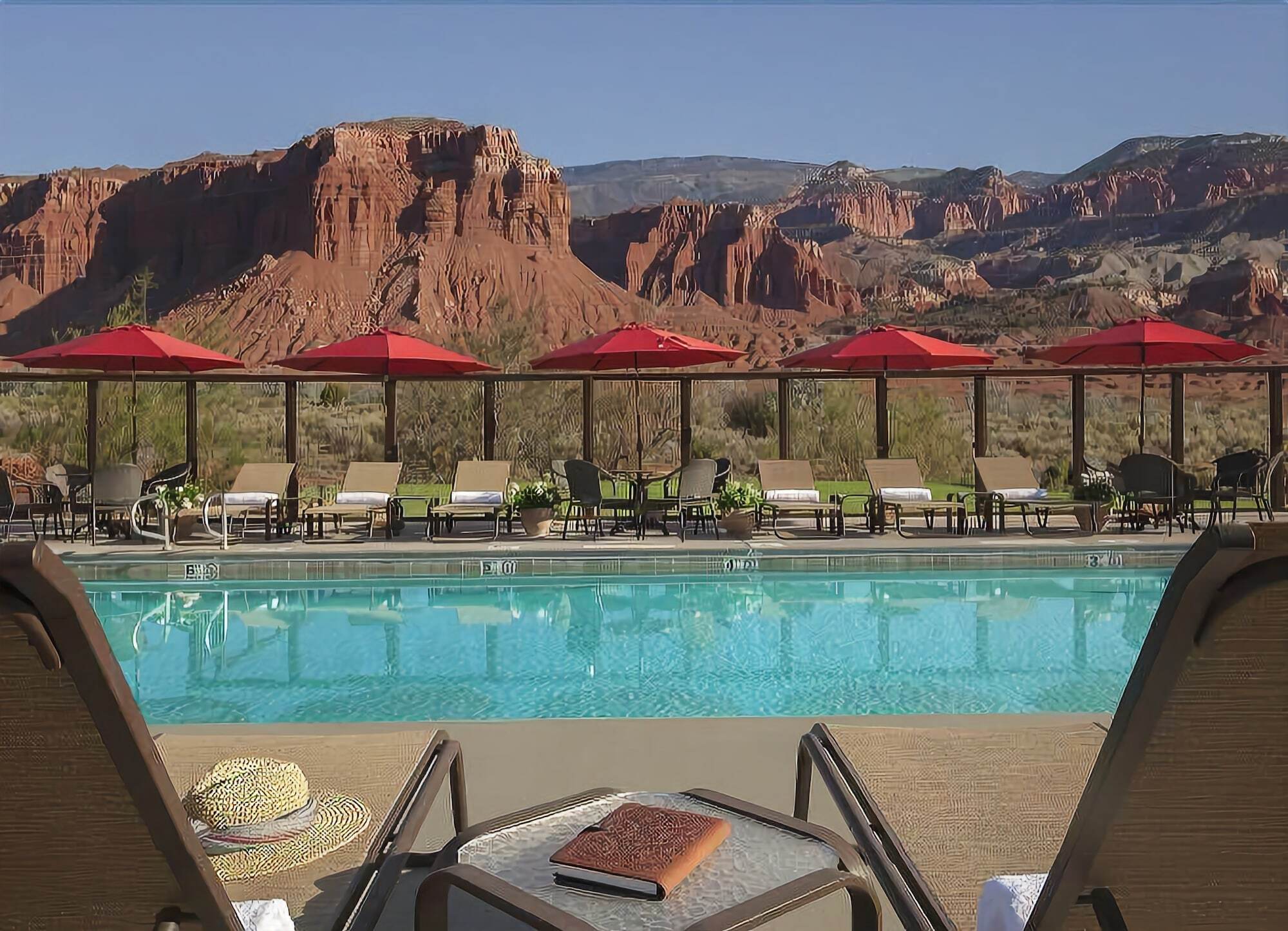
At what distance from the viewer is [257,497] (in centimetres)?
952

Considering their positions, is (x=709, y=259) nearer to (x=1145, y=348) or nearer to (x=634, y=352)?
(x=1145, y=348)

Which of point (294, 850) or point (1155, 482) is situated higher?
point (1155, 482)

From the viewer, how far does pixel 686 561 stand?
27.3ft

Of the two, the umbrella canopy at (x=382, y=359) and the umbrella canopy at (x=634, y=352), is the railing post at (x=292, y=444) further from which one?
the umbrella canopy at (x=634, y=352)

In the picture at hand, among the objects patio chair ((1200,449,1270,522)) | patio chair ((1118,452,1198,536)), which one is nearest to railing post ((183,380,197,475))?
patio chair ((1118,452,1198,536))

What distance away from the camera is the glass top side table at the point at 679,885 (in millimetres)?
1387

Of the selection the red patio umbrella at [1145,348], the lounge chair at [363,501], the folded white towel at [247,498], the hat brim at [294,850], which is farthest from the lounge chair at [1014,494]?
the hat brim at [294,850]

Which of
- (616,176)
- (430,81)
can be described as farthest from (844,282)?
(616,176)

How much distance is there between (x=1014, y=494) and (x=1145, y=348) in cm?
206

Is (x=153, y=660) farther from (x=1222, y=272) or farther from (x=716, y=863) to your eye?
(x=1222, y=272)

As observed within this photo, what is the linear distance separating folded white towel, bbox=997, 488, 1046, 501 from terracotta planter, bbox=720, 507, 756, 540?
93.7 inches

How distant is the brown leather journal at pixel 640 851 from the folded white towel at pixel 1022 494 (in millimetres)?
8562

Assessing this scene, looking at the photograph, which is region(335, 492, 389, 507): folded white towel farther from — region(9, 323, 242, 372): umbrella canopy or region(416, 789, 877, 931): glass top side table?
region(416, 789, 877, 931): glass top side table

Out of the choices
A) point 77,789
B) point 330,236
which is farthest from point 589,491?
point 330,236
